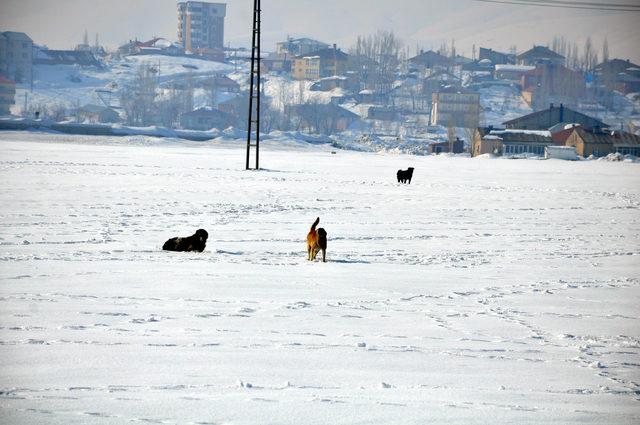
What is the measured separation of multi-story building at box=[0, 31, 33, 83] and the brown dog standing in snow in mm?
161119

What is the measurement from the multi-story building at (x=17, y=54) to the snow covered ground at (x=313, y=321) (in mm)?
155114

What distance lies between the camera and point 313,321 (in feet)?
28.9

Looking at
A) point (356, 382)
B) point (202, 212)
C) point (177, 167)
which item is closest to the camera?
point (356, 382)

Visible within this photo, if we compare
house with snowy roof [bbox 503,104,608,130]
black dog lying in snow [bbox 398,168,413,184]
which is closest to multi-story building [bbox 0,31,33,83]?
house with snowy roof [bbox 503,104,608,130]

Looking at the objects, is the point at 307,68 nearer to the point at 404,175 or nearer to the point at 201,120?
the point at 201,120

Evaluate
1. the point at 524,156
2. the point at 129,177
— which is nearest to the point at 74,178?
the point at 129,177

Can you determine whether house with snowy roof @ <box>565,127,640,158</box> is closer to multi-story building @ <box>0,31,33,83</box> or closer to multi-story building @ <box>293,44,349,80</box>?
multi-story building @ <box>293,44,349,80</box>

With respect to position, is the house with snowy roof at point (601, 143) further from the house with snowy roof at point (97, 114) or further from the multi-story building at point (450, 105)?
the house with snowy roof at point (97, 114)

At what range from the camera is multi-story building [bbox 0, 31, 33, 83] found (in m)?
165

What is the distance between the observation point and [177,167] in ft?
138

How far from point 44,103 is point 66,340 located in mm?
144021

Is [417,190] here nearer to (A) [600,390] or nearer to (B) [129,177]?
(B) [129,177]

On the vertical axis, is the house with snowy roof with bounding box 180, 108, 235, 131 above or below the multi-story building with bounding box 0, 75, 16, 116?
below

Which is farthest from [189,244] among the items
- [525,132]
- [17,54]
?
[17,54]
